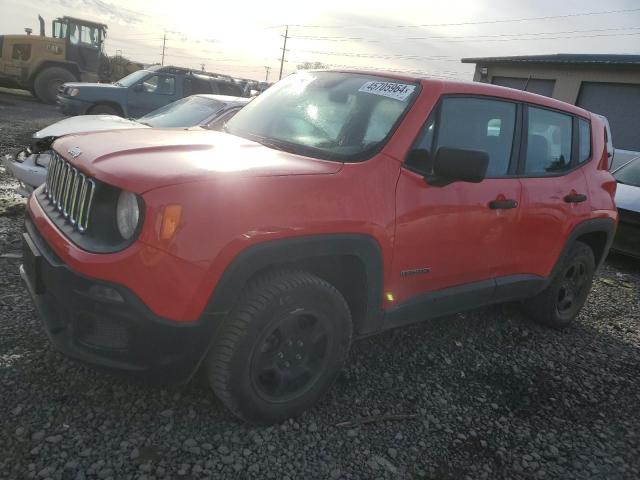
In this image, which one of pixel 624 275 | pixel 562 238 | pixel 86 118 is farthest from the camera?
pixel 86 118

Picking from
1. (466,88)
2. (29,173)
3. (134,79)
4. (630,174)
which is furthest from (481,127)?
(134,79)

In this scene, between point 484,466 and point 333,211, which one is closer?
point 333,211

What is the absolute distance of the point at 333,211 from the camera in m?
2.37

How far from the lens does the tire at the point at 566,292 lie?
411 centimetres

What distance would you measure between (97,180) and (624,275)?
628cm

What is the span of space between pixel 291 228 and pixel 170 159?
64 centimetres

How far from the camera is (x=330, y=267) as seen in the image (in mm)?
2688

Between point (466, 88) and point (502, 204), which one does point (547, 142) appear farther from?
point (466, 88)

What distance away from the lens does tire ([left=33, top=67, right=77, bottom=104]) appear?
1720 cm

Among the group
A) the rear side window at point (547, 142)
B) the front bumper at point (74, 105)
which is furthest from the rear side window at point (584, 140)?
the front bumper at point (74, 105)

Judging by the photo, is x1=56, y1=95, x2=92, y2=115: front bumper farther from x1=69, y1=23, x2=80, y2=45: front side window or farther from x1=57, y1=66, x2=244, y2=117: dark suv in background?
x1=69, y1=23, x2=80, y2=45: front side window

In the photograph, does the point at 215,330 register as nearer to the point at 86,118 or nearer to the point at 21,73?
the point at 86,118

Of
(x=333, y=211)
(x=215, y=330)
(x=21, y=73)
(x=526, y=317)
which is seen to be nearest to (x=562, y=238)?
(x=526, y=317)

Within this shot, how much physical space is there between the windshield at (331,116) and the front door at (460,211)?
0.23 meters
